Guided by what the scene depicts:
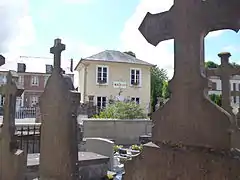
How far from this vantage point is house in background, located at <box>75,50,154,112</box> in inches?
1197

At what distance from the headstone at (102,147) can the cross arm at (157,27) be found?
15.8ft

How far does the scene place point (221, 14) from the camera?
1772 millimetres

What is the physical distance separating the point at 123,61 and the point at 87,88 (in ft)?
16.6

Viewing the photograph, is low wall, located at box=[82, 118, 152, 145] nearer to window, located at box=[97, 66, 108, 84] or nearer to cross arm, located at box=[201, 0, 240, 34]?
cross arm, located at box=[201, 0, 240, 34]

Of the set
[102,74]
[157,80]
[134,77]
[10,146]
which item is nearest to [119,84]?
[134,77]

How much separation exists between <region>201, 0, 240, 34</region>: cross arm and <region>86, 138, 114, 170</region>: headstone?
17.1ft

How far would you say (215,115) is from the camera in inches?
67.7

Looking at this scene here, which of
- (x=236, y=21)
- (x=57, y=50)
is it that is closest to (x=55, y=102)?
(x=57, y=50)

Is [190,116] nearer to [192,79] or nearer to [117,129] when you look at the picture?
[192,79]

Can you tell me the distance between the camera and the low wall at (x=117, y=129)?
1193 cm

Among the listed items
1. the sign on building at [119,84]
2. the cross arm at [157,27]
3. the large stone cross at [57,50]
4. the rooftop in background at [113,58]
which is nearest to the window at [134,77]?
the rooftop in background at [113,58]

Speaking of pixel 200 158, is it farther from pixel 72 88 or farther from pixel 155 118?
pixel 72 88

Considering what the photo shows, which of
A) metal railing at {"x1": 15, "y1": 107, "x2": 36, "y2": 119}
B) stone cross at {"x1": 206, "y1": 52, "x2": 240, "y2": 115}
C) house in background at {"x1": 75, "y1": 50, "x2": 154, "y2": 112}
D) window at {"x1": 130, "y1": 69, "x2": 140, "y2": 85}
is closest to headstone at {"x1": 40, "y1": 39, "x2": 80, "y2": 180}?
stone cross at {"x1": 206, "y1": 52, "x2": 240, "y2": 115}

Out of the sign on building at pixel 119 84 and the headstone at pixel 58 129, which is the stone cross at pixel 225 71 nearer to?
the headstone at pixel 58 129
